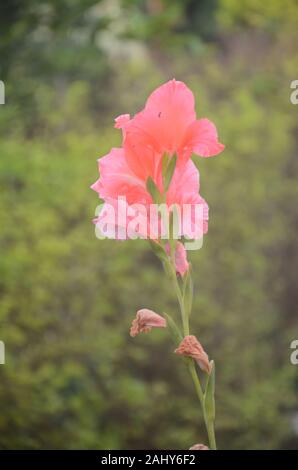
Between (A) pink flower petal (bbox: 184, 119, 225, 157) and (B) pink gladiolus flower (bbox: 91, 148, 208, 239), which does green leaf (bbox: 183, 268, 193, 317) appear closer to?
(B) pink gladiolus flower (bbox: 91, 148, 208, 239)

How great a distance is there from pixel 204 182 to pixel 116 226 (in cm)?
A: 400

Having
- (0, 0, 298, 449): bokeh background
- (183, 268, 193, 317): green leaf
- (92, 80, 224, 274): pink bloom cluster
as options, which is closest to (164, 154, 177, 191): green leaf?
(92, 80, 224, 274): pink bloom cluster

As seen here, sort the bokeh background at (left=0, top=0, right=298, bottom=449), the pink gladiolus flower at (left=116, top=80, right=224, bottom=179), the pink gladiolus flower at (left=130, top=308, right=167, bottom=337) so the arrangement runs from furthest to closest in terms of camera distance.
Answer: the bokeh background at (left=0, top=0, right=298, bottom=449) → the pink gladiolus flower at (left=130, top=308, right=167, bottom=337) → the pink gladiolus flower at (left=116, top=80, right=224, bottom=179)

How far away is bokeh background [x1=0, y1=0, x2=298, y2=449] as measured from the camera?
12.1ft

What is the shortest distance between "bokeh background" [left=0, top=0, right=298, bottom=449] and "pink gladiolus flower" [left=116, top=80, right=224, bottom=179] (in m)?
2.36

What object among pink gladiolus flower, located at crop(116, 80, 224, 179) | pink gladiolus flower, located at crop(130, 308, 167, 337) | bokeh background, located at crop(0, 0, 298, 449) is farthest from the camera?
bokeh background, located at crop(0, 0, 298, 449)

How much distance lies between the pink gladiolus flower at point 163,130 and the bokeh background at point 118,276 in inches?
92.8

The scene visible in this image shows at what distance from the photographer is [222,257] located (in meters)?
4.92

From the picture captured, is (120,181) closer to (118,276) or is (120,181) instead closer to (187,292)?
(187,292)

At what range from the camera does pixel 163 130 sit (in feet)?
3.41

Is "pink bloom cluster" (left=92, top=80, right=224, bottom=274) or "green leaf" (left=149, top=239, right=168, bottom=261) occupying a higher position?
"pink bloom cluster" (left=92, top=80, right=224, bottom=274)

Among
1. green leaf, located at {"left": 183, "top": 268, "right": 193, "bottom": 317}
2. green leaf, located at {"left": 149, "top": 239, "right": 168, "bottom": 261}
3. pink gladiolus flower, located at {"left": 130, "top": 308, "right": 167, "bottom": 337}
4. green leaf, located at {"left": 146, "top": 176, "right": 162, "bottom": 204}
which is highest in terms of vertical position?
green leaf, located at {"left": 146, "top": 176, "right": 162, "bottom": 204}

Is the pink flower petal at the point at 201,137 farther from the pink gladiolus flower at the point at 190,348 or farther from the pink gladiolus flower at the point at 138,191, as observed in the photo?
the pink gladiolus flower at the point at 190,348
